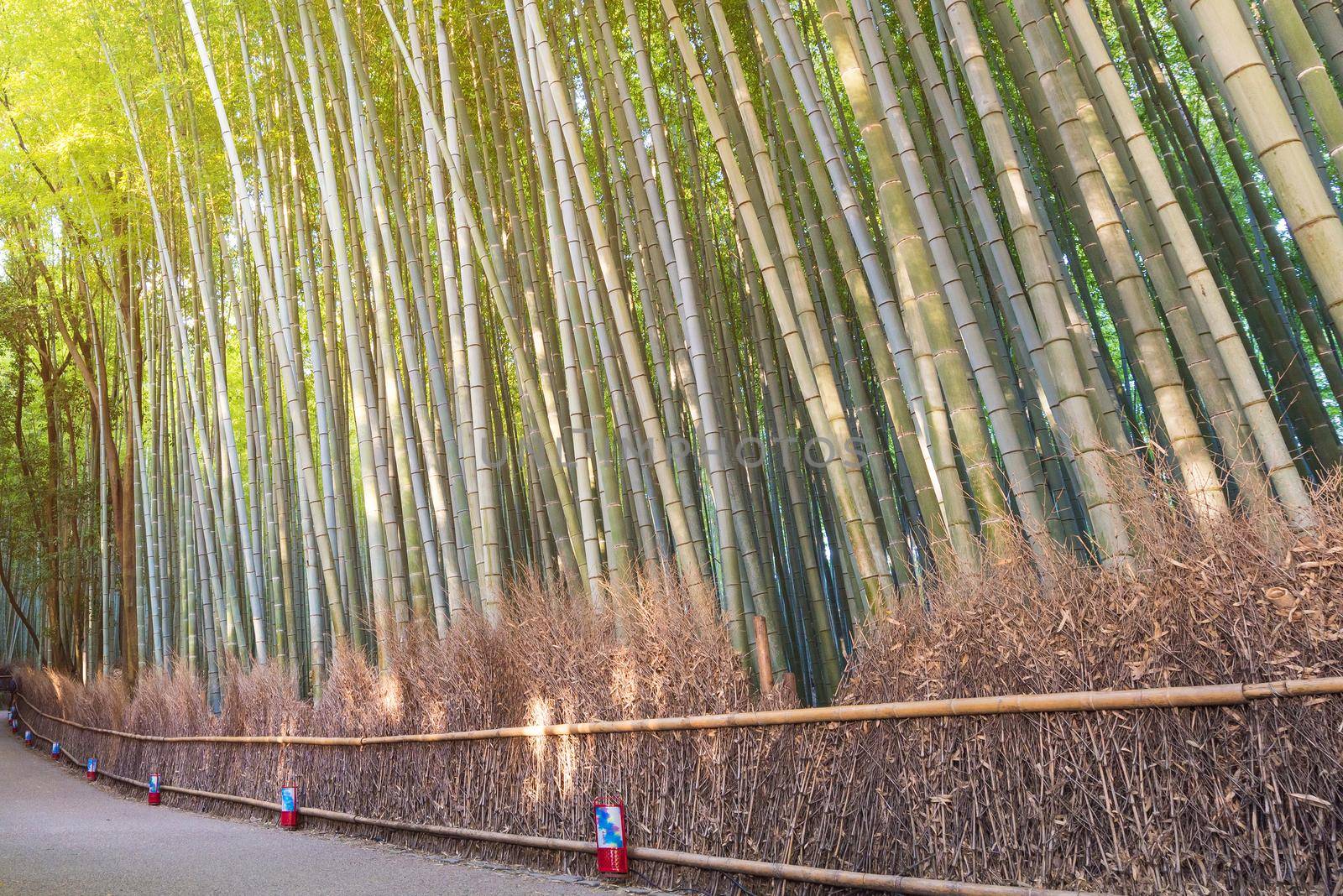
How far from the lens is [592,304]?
4.12 metres

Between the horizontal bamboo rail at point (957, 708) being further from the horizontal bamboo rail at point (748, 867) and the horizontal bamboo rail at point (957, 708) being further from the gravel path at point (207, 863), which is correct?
the gravel path at point (207, 863)

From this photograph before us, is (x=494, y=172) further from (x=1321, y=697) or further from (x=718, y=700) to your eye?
(x=1321, y=697)

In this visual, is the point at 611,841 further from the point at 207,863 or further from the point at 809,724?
the point at 207,863

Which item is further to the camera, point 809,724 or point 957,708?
point 809,724

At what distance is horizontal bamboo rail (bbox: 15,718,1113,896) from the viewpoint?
6.79 ft

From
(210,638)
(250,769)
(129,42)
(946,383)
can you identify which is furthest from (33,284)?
(946,383)

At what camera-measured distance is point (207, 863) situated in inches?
143

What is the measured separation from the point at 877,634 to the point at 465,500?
9.58ft

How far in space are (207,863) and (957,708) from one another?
296 centimetres

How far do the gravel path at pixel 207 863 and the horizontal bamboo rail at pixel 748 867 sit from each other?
101 millimetres

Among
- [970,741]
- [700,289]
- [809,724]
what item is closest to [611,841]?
[809,724]

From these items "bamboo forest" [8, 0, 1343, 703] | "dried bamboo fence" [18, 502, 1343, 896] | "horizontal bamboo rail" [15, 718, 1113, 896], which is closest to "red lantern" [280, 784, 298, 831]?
"horizontal bamboo rail" [15, 718, 1113, 896]

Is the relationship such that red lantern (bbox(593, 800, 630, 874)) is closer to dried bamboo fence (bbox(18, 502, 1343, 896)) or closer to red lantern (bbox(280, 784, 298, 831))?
dried bamboo fence (bbox(18, 502, 1343, 896))

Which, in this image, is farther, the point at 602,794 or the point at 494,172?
the point at 494,172
